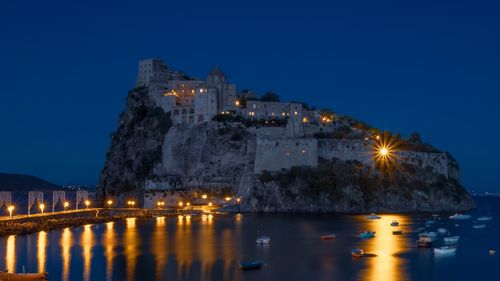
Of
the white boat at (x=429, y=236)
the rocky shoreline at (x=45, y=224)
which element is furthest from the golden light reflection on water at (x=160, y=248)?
the white boat at (x=429, y=236)

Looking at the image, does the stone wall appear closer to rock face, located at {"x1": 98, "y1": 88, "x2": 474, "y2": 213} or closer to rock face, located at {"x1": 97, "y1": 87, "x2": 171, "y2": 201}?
rock face, located at {"x1": 98, "y1": 88, "x2": 474, "y2": 213}

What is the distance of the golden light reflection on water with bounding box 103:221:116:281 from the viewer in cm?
3048

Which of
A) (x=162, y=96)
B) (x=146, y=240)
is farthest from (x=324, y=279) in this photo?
(x=162, y=96)

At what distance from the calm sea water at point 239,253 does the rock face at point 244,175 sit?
1011 centimetres

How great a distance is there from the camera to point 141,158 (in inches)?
2842

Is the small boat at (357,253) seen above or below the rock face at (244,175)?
below

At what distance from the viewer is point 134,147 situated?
74062 mm

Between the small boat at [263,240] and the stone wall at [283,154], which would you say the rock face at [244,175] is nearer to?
the stone wall at [283,154]

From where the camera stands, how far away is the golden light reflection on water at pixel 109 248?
30.5 metres

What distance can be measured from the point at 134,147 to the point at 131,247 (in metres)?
36.5

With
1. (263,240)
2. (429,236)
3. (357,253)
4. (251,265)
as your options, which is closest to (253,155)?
(263,240)

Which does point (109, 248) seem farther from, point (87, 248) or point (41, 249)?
point (41, 249)

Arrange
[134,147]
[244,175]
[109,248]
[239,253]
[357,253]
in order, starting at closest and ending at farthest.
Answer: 1. [357,253]
2. [239,253]
3. [109,248]
4. [244,175]
5. [134,147]

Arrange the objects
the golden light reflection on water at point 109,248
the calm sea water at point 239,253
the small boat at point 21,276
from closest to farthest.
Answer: the small boat at point 21,276 → the calm sea water at point 239,253 → the golden light reflection on water at point 109,248
